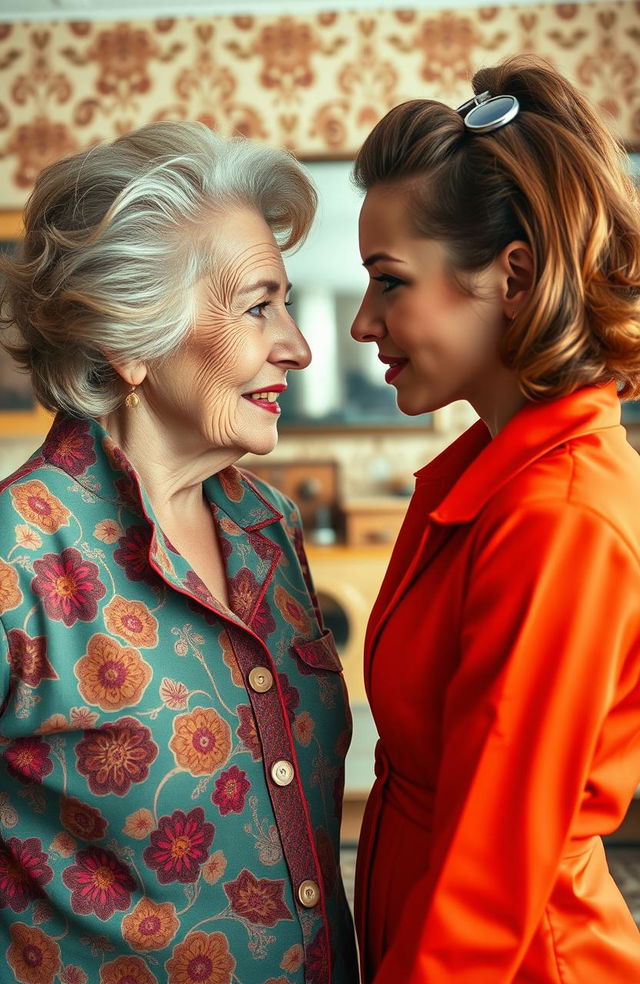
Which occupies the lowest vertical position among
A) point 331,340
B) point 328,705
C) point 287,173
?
point 331,340

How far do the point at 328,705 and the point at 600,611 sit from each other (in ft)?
1.84

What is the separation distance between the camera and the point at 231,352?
1.35 metres

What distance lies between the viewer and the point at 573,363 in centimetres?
104

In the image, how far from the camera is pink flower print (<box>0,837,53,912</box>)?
1.15 metres

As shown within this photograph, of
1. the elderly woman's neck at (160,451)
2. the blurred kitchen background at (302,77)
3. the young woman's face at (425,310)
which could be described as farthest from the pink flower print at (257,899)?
the blurred kitchen background at (302,77)

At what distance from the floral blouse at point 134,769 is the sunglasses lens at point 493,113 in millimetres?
582

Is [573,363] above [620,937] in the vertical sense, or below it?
above

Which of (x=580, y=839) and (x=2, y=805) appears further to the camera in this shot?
(x=2, y=805)

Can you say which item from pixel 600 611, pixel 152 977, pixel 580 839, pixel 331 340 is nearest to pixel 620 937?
pixel 580 839

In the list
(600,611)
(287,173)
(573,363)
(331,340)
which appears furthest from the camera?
(331,340)

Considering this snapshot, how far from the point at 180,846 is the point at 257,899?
0.39 feet

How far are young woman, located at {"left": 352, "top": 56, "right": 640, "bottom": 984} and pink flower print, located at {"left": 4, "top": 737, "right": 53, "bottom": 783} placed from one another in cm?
39

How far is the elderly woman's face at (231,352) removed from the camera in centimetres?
134

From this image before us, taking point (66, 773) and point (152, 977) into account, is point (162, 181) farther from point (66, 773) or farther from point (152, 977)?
point (152, 977)
